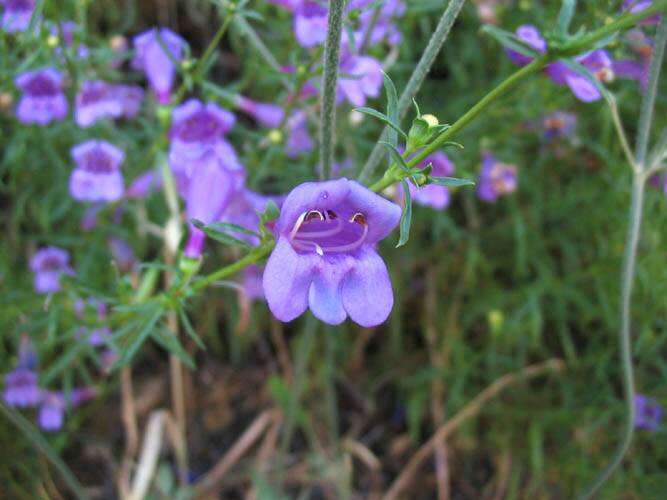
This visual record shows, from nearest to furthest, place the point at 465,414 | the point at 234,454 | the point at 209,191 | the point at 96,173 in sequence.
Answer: the point at 209,191
the point at 96,173
the point at 465,414
the point at 234,454

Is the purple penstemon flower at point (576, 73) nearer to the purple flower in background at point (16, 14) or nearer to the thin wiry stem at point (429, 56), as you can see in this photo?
the thin wiry stem at point (429, 56)

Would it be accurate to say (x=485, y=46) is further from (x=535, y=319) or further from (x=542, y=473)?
(x=542, y=473)

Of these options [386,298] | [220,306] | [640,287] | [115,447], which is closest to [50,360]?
[115,447]

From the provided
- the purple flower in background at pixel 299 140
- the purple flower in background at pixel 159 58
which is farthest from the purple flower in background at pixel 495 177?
the purple flower in background at pixel 159 58

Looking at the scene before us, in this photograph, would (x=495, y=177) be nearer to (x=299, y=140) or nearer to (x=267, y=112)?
(x=299, y=140)

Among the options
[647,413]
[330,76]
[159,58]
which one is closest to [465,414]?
[647,413]

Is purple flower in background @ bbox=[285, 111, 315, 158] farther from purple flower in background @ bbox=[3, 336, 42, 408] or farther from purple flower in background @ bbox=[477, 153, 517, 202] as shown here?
purple flower in background @ bbox=[3, 336, 42, 408]

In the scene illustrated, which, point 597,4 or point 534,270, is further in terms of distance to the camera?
point 534,270

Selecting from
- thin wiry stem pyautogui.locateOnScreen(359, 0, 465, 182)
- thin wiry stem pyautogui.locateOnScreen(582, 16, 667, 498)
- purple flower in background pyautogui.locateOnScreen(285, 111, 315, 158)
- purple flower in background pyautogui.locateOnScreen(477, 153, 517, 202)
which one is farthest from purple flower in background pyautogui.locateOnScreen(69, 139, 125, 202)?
thin wiry stem pyautogui.locateOnScreen(582, 16, 667, 498)
